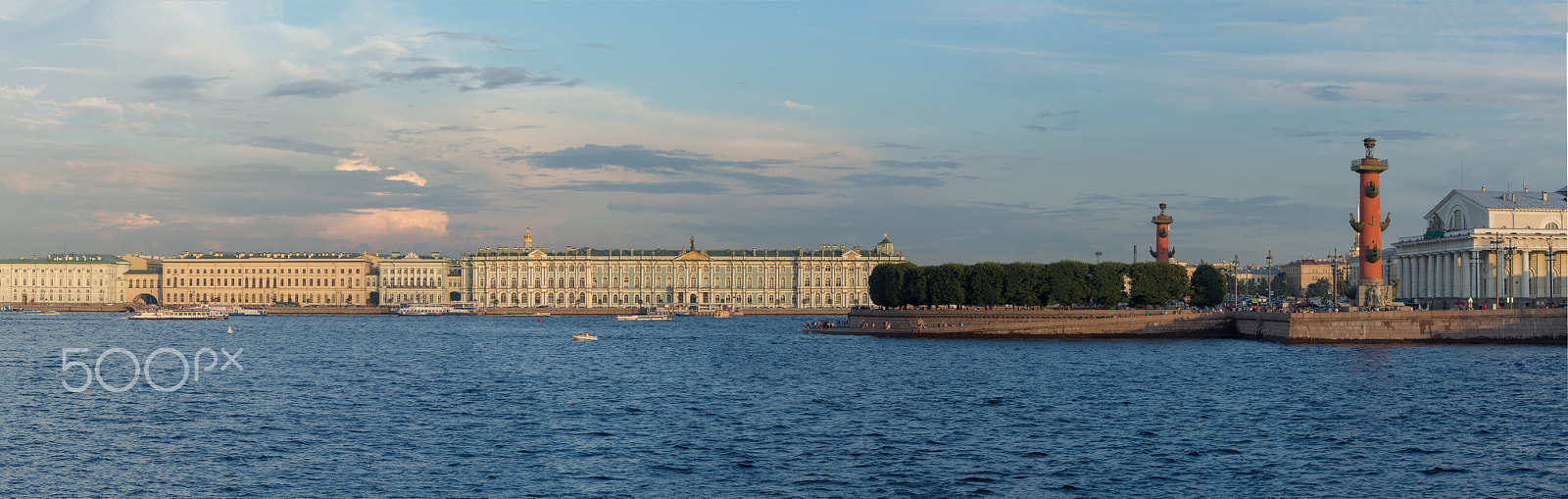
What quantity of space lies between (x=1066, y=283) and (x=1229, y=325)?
10.1 metres

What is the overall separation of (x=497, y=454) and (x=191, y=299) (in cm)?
15743

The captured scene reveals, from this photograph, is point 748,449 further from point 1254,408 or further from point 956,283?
point 956,283

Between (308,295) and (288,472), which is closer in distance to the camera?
(288,472)

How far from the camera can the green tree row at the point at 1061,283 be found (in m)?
74.4

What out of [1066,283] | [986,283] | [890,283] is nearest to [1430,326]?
[1066,283]

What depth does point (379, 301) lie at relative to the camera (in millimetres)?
168000

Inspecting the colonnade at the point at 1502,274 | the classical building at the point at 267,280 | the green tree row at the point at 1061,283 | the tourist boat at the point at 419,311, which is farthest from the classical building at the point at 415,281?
the colonnade at the point at 1502,274

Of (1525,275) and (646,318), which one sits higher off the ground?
(1525,275)

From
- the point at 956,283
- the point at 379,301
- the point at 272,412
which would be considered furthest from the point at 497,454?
the point at 379,301

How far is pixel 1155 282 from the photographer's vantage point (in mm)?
74875

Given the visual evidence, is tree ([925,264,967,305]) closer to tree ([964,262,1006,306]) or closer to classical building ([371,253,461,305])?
tree ([964,262,1006,306])

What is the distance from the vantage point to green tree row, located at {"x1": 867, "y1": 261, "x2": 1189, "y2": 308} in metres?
74.4

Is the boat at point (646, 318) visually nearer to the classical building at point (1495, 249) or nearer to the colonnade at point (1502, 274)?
the classical building at point (1495, 249)

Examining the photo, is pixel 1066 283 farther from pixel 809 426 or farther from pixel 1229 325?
pixel 809 426
